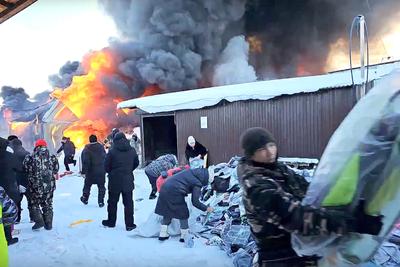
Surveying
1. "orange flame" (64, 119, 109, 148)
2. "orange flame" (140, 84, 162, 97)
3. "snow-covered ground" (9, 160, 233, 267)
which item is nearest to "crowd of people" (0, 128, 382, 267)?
"snow-covered ground" (9, 160, 233, 267)

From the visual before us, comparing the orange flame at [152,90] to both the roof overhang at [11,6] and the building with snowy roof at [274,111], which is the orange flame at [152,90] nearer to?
the building with snowy roof at [274,111]

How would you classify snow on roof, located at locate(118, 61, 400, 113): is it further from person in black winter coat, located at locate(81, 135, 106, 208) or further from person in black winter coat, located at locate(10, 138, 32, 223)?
person in black winter coat, located at locate(10, 138, 32, 223)

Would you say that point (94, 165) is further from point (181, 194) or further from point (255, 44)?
point (255, 44)

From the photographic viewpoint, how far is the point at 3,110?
105ft

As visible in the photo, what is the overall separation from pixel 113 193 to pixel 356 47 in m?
21.2

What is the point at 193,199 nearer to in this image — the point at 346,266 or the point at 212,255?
the point at 212,255

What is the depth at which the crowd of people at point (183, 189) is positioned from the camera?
1733 millimetres

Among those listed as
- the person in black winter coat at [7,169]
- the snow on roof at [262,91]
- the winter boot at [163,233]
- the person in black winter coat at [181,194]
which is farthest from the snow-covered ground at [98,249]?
the snow on roof at [262,91]

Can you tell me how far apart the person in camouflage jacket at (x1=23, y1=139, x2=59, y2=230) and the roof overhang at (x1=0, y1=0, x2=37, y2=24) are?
2.00m

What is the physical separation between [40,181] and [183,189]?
256cm

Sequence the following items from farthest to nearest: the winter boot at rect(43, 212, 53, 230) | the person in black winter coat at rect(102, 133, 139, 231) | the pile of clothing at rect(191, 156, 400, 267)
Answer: the winter boot at rect(43, 212, 53, 230)
the person in black winter coat at rect(102, 133, 139, 231)
the pile of clothing at rect(191, 156, 400, 267)

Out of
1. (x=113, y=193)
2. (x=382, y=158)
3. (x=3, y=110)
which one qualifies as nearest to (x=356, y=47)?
(x=113, y=193)

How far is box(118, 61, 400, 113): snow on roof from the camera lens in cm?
979

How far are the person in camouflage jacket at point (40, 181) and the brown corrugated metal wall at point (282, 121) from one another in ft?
20.3
